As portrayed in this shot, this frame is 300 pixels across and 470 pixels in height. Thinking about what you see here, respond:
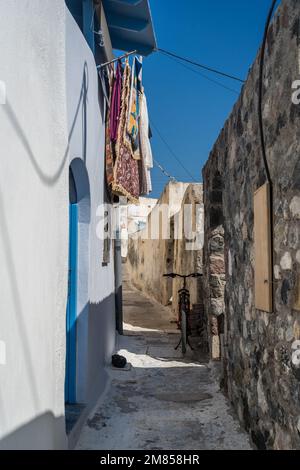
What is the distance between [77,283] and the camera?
Answer: 3973 mm

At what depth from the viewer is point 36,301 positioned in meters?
2.24

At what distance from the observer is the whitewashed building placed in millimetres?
1834

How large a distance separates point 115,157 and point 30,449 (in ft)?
12.6

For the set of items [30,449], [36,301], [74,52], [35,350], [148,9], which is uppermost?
[148,9]

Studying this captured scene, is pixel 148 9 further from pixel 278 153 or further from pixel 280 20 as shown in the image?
pixel 278 153

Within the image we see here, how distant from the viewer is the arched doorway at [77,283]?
3809 mm

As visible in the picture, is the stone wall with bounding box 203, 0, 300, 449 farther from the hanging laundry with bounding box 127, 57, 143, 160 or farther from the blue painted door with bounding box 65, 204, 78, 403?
the hanging laundry with bounding box 127, 57, 143, 160

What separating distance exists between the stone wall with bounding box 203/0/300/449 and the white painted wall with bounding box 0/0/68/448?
4.40 feet

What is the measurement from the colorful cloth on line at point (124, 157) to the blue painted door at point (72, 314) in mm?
1485

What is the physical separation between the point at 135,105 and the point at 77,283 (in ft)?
10.7

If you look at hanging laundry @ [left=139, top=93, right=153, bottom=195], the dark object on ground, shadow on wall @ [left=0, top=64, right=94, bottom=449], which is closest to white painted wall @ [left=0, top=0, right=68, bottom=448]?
shadow on wall @ [left=0, top=64, right=94, bottom=449]

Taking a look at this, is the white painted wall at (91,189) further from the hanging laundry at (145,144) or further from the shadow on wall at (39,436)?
the hanging laundry at (145,144)

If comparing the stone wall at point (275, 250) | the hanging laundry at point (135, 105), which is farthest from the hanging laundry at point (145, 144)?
the stone wall at point (275, 250)

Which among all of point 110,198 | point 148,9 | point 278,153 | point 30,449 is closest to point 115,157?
point 110,198
